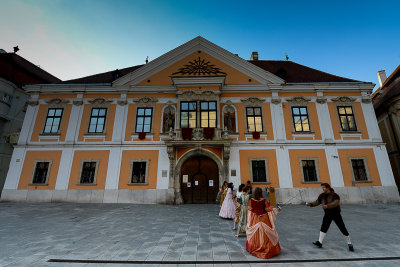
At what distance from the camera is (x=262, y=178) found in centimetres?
1367

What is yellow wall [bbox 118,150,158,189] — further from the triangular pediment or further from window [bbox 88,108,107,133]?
the triangular pediment

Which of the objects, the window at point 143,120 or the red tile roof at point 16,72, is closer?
the window at point 143,120

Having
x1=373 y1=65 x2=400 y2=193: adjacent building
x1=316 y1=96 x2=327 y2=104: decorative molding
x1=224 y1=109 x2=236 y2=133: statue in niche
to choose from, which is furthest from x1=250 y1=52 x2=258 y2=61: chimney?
x1=373 y1=65 x2=400 y2=193: adjacent building

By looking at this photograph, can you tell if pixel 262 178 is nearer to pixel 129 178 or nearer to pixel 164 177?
pixel 164 177

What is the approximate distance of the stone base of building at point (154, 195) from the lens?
42.9ft

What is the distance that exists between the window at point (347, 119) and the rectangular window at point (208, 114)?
9.84 meters

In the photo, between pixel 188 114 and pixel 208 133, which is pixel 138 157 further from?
pixel 208 133

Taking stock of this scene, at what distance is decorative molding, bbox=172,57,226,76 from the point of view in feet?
51.7

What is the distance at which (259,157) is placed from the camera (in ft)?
45.8

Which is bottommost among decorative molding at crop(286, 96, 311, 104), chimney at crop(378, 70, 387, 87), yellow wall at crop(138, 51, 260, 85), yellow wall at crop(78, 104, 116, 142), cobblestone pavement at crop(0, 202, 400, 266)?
cobblestone pavement at crop(0, 202, 400, 266)

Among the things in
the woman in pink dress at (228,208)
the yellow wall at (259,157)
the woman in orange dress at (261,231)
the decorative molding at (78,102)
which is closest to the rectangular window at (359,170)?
the yellow wall at (259,157)

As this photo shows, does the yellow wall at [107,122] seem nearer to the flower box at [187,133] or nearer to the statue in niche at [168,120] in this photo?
the statue in niche at [168,120]

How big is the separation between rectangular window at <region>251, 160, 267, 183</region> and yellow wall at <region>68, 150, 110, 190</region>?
10.7m

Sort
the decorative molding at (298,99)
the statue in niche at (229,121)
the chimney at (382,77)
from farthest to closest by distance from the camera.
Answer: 1. the chimney at (382,77)
2. the decorative molding at (298,99)
3. the statue in niche at (229,121)
